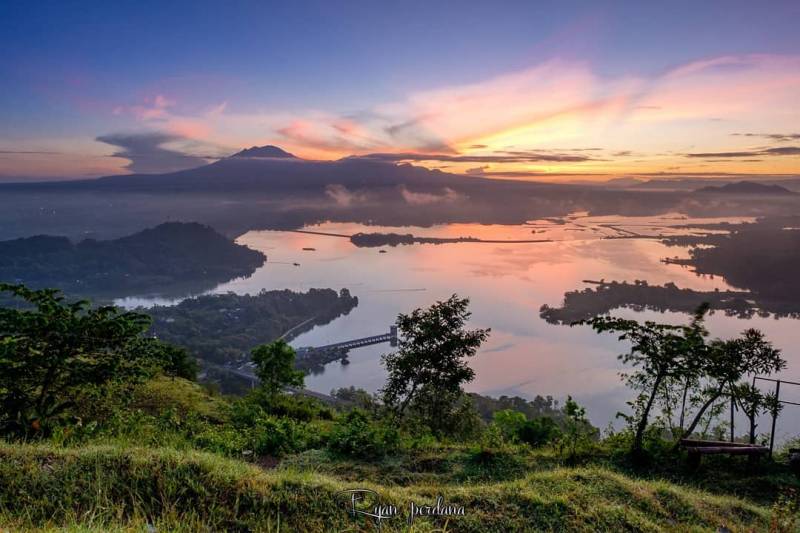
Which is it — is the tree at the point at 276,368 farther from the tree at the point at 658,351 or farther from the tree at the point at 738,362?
the tree at the point at 738,362

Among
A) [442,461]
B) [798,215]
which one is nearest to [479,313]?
[442,461]

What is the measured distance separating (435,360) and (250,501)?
7111 mm

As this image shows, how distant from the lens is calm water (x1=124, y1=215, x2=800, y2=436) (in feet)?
95.0

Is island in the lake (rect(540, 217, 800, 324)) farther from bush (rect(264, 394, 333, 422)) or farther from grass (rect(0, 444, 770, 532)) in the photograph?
grass (rect(0, 444, 770, 532))

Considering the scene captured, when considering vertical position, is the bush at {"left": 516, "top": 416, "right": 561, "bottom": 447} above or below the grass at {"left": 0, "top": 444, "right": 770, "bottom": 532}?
below

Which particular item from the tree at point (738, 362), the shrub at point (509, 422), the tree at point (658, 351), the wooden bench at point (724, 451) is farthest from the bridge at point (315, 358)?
the wooden bench at point (724, 451)

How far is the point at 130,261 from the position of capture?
94000mm

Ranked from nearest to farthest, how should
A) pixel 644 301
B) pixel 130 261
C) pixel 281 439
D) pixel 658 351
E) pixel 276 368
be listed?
pixel 281 439, pixel 658 351, pixel 276 368, pixel 644 301, pixel 130 261

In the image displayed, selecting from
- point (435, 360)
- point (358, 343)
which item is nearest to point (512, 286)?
point (358, 343)

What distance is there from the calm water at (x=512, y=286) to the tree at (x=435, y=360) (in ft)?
18.9

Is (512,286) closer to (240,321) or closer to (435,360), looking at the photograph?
(240,321)

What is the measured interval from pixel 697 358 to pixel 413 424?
534 cm

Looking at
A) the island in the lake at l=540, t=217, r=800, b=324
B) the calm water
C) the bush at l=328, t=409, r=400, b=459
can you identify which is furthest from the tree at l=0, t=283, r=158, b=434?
the island in the lake at l=540, t=217, r=800, b=324

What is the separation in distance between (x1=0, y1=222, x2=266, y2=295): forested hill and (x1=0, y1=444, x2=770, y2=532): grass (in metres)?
87.4
